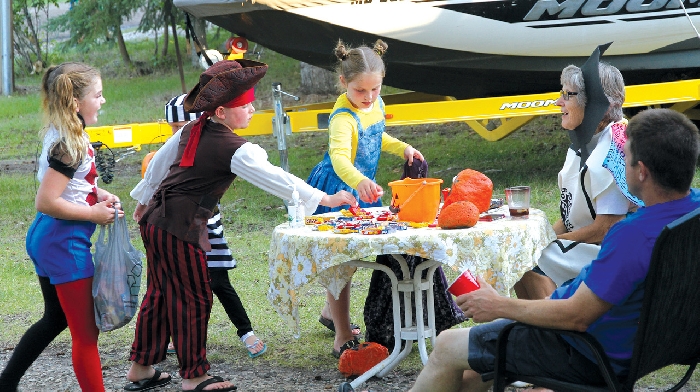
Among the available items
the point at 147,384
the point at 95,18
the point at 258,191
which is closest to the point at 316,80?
the point at 95,18

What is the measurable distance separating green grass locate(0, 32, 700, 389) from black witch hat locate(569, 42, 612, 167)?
1149 mm

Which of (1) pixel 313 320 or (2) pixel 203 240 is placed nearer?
(2) pixel 203 240

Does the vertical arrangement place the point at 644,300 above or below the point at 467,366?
above

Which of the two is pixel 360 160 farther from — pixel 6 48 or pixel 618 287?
pixel 6 48

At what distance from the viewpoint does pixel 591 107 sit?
3936mm

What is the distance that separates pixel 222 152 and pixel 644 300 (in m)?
1.90

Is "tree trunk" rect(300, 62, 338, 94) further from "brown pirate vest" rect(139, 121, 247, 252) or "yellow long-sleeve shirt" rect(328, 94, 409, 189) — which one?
"brown pirate vest" rect(139, 121, 247, 252)

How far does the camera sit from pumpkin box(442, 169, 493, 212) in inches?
153

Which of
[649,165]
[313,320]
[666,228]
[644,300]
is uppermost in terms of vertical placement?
[649,165]

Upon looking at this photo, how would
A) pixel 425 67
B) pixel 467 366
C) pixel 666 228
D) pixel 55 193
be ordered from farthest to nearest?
pixel 425 67, pixel 55 193, pixel 467 366, pixel 666 228

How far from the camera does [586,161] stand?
381 cm

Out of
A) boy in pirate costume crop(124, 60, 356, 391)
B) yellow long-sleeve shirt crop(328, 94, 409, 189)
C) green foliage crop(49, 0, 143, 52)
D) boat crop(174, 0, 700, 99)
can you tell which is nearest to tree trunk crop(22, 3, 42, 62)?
green foliage crop(49, 0, 143, 52)

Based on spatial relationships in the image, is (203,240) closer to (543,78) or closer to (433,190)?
(433,190)

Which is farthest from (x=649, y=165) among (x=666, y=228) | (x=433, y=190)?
(x=433, y=190)
